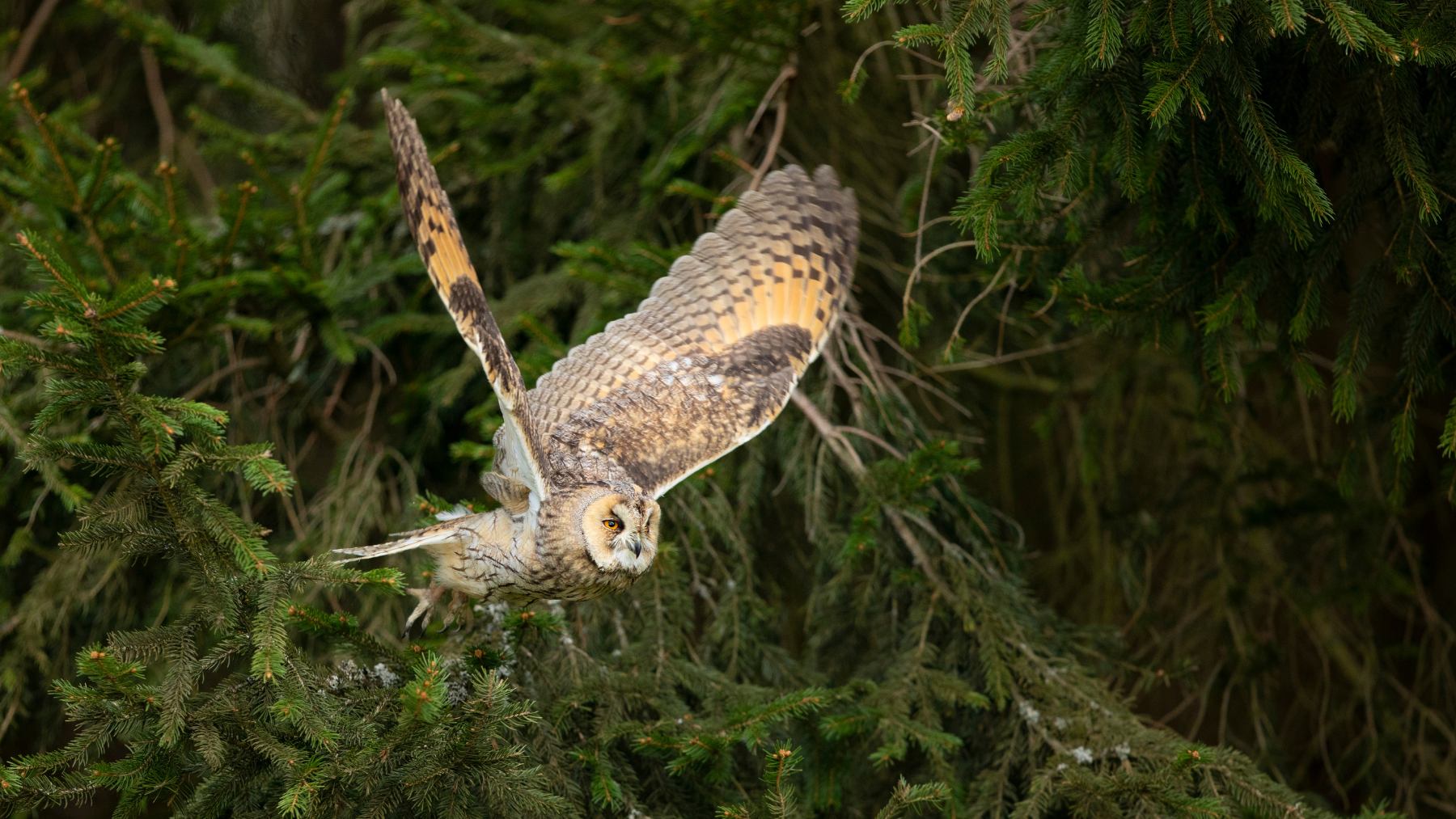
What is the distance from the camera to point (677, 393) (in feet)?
10.4

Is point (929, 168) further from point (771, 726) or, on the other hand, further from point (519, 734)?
point (519, 734)

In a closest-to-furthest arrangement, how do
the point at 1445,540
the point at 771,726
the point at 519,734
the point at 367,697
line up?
the point at 367,697
the point at 519,734
the point at 771,726
the point at 1445,540

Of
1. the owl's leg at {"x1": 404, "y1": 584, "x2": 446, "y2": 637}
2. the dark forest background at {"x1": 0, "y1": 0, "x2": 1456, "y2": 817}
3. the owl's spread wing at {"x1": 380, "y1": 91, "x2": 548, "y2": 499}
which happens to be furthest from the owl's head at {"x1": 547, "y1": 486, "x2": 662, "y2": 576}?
the owl's leg at {"x1": 404, "y1": 584, "x2": 446, "y2": 637}

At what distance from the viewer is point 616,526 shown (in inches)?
100

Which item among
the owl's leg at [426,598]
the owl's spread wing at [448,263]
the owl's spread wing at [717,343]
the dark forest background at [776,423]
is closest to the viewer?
the dark forest background at [776,423]

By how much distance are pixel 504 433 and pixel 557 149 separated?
1696mm

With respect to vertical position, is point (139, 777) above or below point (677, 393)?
below

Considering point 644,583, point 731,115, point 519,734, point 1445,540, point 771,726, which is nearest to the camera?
point 519,734

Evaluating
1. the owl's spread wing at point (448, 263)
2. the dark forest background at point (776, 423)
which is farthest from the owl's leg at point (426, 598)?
the owl's spread wing at point (448, 263)

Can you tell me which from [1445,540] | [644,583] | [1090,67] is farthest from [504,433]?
[1445,540]

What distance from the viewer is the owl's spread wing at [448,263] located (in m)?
2.47

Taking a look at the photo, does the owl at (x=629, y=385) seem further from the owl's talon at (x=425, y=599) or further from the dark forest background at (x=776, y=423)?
the dark forest background at (x=776, y=423)

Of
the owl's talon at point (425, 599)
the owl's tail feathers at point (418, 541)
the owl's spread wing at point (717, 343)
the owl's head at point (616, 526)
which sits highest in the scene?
the owl's spread wing at point (717, 343)

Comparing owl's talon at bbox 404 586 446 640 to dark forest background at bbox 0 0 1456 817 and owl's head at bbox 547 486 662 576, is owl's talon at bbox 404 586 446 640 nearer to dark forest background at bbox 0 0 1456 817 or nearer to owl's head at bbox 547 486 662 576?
dark forest background at bbox 0 0 1456 817
